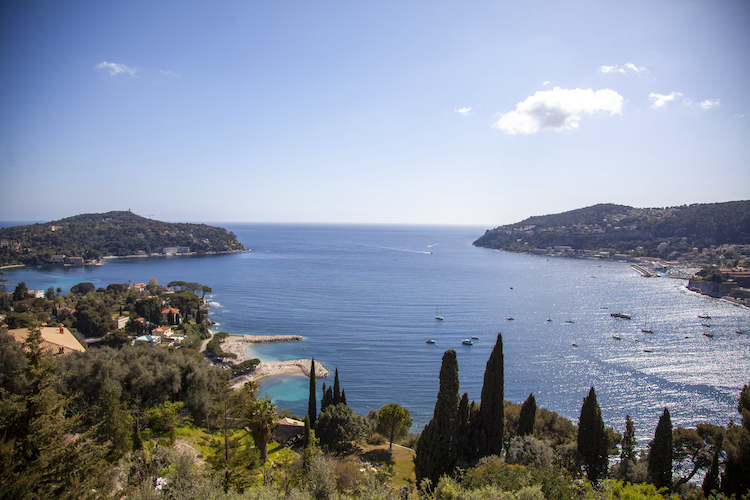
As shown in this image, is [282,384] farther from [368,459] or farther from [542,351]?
[542,351]

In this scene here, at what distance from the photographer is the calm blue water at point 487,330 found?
34750mm

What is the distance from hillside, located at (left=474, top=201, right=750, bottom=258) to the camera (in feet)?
402

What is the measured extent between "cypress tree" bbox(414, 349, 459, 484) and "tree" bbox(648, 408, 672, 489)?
9764 mm

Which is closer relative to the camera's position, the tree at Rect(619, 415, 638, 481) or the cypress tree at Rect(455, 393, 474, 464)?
the cypress tree at Rect(455, 393, 474, 464)

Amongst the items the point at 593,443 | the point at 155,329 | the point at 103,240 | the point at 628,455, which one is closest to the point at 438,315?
the point at 155,329

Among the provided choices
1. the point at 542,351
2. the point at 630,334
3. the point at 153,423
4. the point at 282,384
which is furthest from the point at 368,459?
the point at 630,334

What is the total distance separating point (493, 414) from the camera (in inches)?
714

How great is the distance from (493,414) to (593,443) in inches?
236

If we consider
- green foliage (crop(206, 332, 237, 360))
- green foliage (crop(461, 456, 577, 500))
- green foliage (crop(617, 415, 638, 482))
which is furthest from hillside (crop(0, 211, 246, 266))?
green foliage (crop(617, 415, 638, 482))

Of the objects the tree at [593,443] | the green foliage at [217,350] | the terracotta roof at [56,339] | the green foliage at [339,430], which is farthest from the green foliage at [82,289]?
the tree at [593,443]

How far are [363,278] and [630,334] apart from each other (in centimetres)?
5374

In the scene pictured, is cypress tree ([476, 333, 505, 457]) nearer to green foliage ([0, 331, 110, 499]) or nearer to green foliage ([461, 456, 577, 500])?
green foliage ([461, 456, 577, 500])

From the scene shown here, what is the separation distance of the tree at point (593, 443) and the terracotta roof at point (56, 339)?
30.9m

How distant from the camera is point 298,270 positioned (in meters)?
99.9
